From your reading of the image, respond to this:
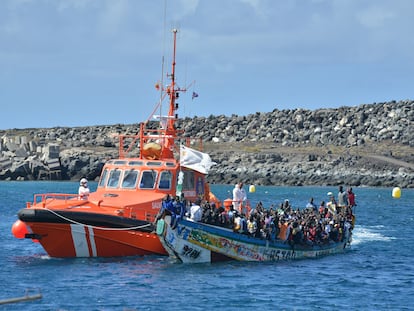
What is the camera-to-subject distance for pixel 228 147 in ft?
438

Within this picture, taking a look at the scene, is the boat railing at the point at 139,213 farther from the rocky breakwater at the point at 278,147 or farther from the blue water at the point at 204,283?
the rocky breakwater at the point at 278,147

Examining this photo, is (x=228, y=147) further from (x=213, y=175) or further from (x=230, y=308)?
(x=230, y=308)

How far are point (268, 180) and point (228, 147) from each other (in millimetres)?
22344

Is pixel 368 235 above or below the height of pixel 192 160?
below

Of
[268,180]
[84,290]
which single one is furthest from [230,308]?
[268,180]

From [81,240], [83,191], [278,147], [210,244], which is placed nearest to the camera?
[210,244]

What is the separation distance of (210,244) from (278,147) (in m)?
106

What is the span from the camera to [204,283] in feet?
84.4

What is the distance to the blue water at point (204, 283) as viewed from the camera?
76.7ft

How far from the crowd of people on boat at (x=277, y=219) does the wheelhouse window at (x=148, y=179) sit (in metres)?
1.79

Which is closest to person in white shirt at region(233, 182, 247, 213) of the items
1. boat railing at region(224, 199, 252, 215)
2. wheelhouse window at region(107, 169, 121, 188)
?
boat railing at region(224, 199, 252, 215)

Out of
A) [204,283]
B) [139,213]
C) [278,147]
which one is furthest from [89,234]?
[278,147]

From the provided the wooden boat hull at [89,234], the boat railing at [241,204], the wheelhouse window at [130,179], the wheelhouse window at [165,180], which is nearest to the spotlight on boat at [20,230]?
the wooden boat hull at [89,234]

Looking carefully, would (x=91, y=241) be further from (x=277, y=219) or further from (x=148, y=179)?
(x=277, y=219)
